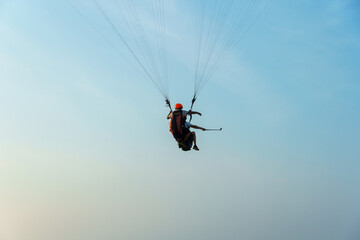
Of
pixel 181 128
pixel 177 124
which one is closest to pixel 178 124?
pixel 177 124

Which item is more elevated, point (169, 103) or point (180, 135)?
point (169, 103)

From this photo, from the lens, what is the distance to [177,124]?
18.9 meters

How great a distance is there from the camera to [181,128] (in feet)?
62.1

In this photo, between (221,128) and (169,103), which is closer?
(221,128)

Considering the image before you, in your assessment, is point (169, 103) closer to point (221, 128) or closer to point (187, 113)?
point (187, 113)

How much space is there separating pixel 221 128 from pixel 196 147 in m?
1.97

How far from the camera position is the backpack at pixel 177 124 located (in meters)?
18.9

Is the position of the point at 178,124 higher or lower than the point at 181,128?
higher

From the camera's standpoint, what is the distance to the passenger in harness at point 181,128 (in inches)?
744

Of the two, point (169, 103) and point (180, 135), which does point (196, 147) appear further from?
point (169, 103)

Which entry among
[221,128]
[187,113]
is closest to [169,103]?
[187,113]

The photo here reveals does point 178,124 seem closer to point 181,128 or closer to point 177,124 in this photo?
point 177,124

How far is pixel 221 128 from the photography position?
1789 centimetres

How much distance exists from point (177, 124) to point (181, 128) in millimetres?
233
